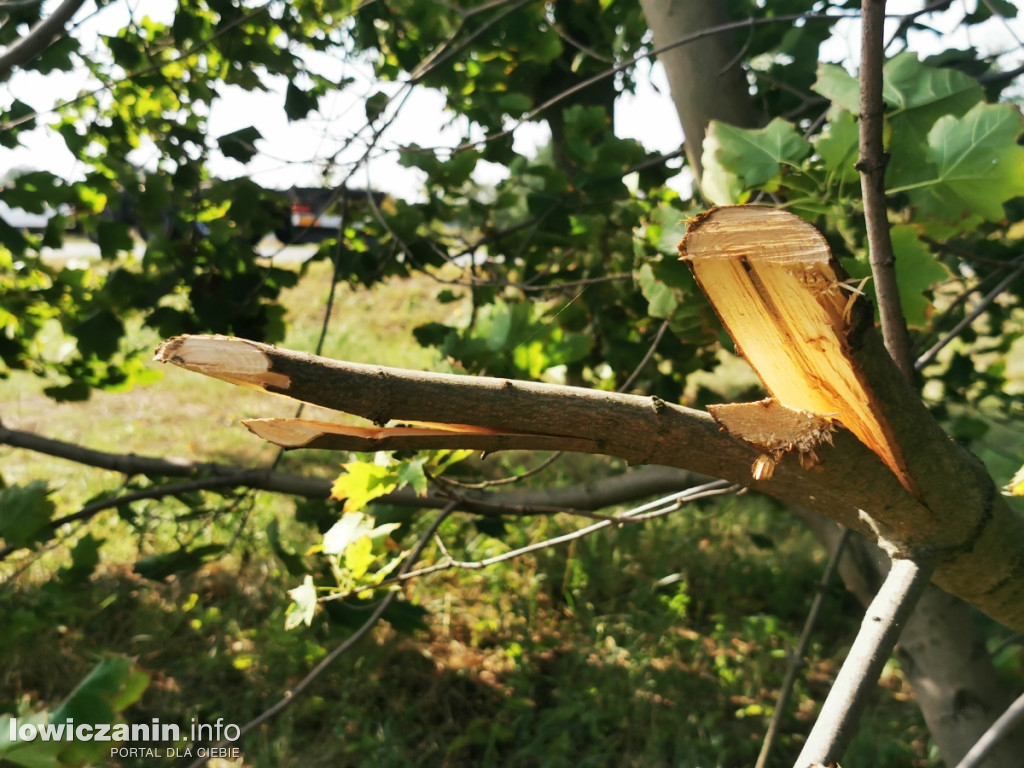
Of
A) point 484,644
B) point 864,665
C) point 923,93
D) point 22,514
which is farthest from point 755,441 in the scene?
point 484,644

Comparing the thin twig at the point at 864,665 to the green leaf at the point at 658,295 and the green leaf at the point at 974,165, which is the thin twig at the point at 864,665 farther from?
the green leaf at the point at 658,295

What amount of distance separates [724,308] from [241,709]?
2.39 meters

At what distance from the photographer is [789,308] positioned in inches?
26.0

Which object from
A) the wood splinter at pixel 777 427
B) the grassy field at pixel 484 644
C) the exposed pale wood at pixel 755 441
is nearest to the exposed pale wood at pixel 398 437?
the exposed pale wood at pixel 755 441

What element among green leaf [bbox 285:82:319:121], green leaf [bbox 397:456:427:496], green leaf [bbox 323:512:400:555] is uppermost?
green leaf [bbox 285:82:319:121]

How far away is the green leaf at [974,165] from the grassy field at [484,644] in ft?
3.91

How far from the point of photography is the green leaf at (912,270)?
3.59 feet

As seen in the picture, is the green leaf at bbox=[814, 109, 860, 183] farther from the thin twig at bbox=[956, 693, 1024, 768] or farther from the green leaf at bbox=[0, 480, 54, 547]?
the green leaf at bbox=[0, 480, 54, 547]

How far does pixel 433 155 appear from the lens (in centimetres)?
198

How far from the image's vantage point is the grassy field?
7.97ft

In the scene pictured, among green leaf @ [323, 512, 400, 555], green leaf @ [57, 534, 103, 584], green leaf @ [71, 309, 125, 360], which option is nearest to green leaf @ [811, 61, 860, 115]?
green leaf @ [323, 512, 400, 555]

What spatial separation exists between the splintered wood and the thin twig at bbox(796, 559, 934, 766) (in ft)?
0.51

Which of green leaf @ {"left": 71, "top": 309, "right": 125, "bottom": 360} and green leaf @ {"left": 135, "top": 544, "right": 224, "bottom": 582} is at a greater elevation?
green leaf @ {"left": 71, "top": 309, "right": 125, "bottom": 360}

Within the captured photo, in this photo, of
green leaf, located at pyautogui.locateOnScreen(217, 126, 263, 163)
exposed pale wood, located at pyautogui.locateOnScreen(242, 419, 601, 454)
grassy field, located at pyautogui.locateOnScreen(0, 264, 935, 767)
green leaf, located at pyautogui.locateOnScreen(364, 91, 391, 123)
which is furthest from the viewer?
grassy field, located at pyautogui.locateOnScreen(0, 264, 935, 767)
